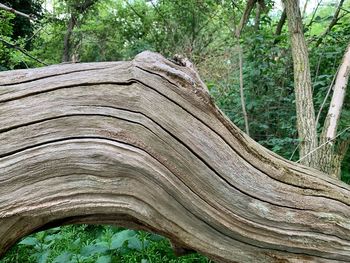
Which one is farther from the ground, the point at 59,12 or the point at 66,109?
the point at 59,12

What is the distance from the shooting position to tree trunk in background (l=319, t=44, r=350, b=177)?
2682 mm

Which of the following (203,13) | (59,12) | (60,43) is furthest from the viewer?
(60,43)

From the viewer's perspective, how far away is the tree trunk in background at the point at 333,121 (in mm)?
2682

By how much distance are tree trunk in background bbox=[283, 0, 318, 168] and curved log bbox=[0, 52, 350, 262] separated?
1.62m

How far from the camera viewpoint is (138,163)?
146 centimetres

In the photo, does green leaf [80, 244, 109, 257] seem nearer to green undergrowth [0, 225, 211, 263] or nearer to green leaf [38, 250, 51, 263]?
green undergrowth [0, 225, 211, 263]

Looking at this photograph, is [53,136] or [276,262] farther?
[276,262]

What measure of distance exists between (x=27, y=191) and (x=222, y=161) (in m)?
0.67

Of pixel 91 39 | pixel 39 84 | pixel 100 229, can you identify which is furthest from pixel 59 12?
pixel 39 84

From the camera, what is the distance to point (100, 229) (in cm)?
349

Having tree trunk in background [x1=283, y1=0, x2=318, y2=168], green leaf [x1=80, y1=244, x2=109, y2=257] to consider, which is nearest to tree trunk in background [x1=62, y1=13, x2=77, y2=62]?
tree trunk in background [x1=283, y1=0, x2=318, y2=168]

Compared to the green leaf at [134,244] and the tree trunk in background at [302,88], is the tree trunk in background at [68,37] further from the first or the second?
the green leaf at [134,244]

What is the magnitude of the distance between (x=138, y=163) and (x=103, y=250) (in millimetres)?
1062

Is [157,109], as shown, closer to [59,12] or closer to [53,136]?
[53,136]
